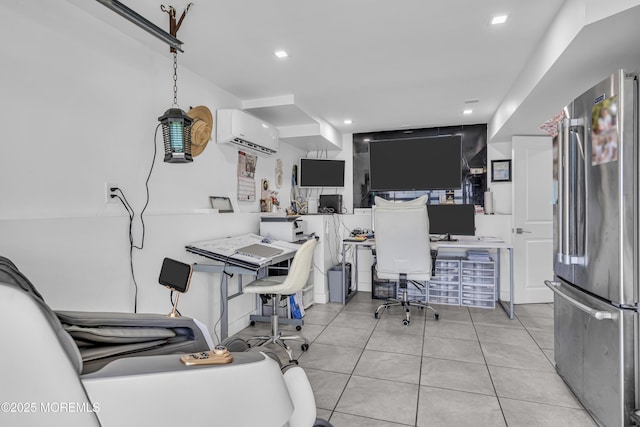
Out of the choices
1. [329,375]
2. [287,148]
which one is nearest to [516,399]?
[329,375]

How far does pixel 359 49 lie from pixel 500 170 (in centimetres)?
313

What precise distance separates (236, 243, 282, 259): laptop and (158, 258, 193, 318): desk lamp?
106 cm

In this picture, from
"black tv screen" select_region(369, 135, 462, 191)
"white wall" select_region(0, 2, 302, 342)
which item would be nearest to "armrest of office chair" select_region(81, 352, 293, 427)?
"white wall" select_region(0, 2, 302, 342)

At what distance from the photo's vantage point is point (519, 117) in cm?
349

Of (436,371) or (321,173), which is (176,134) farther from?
(321,173)

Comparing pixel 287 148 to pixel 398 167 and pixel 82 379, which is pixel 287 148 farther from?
pixel 82 379

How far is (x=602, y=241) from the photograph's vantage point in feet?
5.82

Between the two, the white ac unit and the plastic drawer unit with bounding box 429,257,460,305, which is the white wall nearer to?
the white ac unit

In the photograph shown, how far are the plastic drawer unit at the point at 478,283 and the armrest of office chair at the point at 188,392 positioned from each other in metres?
3.83

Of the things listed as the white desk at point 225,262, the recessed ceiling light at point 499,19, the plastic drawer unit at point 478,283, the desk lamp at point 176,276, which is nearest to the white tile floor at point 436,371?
the plastic drawer unit at point 478,283

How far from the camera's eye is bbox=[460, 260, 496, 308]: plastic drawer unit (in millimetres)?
4113

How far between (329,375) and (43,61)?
8.62 ft

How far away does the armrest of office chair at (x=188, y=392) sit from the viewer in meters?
0.70

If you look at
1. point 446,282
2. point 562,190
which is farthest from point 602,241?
point 446,282
